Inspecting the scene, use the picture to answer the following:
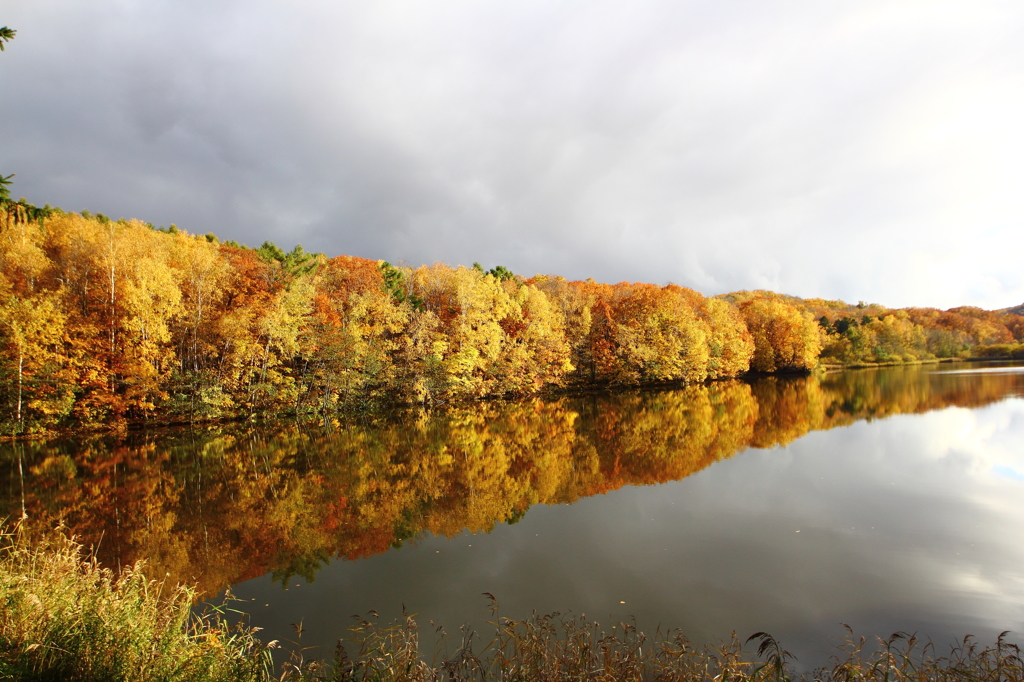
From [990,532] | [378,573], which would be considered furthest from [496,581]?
[990,532]

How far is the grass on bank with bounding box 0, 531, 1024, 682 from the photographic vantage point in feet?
13.2

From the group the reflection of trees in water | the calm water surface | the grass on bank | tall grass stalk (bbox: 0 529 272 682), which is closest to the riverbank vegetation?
the reflection of trees in water

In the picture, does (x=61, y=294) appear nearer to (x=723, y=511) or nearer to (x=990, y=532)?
(x=723, y=511)

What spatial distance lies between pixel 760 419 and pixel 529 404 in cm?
1561

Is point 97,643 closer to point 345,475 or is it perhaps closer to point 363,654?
point 363,654

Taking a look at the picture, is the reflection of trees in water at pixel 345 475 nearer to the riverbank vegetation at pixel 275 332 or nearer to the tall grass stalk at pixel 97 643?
the tall grass stalk at pixel 97 643

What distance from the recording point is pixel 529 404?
35094 mm

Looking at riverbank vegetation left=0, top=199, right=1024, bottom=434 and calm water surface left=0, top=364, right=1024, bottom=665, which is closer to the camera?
calm water surface left=0, top=364, right=1024, bottom=665

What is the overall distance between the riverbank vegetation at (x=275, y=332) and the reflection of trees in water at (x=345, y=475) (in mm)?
4090

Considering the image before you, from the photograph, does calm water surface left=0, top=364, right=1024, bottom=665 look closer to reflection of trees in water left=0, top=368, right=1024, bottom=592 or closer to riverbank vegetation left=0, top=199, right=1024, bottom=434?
reflection of trees in water left=0, top=368, right=1024, bottom=592

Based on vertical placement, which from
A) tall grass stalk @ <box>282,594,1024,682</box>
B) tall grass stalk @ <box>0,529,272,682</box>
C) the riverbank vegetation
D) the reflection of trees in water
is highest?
the riverbank vegetation

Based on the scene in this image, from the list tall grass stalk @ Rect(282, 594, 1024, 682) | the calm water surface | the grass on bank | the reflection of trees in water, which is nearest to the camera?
the grass on bank

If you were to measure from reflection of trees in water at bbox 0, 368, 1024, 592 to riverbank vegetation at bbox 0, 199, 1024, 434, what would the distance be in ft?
13.4

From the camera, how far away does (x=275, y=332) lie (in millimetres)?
29203
